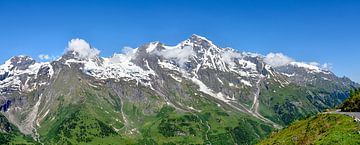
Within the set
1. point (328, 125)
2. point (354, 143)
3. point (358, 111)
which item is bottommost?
point (354, 143)

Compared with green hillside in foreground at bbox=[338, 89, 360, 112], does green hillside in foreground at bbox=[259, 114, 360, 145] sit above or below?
below

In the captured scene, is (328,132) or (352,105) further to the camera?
(352,105)

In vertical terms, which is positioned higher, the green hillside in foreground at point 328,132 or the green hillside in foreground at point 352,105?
the green hillside in foreground at point 352,105

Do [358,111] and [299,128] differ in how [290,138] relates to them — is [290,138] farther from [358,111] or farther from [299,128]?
[358,111]

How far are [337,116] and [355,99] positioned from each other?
138 feet

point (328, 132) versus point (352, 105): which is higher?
point (352, 105)

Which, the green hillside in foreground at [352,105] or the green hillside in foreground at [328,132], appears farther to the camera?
the green hillside in foreground at [352,105]

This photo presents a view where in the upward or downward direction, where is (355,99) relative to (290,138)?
upward

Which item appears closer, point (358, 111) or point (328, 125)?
point (328, 125)

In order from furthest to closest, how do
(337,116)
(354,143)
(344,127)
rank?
(337,116), (344,127), (354,143)

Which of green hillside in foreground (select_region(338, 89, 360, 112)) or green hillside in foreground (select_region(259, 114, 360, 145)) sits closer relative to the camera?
green hillside in foreground (select_region(259, 114, 360, 145))

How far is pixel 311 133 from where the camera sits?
11769cm

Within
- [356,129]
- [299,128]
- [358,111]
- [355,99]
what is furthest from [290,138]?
[355,99]

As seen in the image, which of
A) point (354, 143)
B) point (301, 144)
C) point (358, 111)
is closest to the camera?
point (354, 143)
